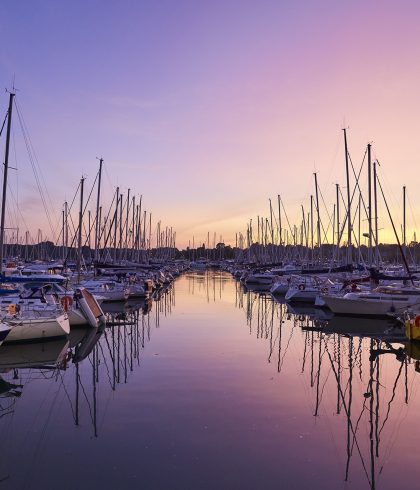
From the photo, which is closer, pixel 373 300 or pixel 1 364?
pixel 1 364

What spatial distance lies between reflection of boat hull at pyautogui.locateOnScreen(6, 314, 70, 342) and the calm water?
677 millimetres

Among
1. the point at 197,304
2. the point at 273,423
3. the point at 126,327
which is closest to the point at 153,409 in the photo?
the point at 273,423

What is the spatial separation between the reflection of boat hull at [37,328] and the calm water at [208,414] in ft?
2.22

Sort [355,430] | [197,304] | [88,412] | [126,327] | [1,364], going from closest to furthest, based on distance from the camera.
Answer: [355,430] → [88,412] → [1,364] → [126,327] → [197,304]

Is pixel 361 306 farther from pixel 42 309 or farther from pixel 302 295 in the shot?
pixel 42 309

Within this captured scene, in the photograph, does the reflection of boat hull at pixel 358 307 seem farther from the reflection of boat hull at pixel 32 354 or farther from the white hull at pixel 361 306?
the reflection of boat hull at pixel 32 354

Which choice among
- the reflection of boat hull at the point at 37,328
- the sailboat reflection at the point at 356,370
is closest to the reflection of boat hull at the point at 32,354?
the reflection of boat hull at the point at 37,328

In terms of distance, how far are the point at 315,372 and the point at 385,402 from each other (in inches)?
147

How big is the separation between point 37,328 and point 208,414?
38.7 feet

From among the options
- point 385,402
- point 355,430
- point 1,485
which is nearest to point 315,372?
point 385,402

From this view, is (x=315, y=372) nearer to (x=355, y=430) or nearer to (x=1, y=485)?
(x=355, y=430)

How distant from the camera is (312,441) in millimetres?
10633

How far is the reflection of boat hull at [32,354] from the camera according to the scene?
17669mm

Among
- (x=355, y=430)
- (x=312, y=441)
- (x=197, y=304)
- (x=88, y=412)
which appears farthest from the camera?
(x=197, y=304)
